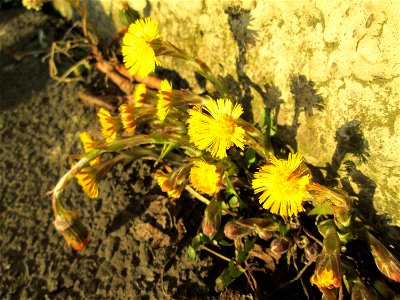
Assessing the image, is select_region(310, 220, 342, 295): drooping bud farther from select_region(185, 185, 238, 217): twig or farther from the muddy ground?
select_region(185, 185, 238, 217): twig

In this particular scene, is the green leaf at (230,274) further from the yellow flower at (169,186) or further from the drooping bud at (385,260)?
the drooping bud at (385,260)

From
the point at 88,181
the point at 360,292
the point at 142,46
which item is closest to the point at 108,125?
the point at 88,181

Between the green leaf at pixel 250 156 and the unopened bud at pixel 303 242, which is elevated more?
the green leaf at pixel 250 156

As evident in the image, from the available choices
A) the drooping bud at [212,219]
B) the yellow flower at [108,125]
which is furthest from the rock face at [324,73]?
the yellow flower at [108,125]

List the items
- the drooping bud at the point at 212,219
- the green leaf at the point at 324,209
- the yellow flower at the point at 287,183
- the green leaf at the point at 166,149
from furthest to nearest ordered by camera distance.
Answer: the green leaf at the point at 166,149
the drooping bud at the point at 212,219
the green leaf at the point at 324,209
the yellow flower at the point at 287,183

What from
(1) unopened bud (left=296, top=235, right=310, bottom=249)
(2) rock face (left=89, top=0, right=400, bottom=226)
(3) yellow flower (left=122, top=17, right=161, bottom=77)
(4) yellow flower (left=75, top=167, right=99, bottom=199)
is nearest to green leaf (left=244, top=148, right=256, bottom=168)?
(2) rock face (left=89, top=0, right=400, bottom=226)

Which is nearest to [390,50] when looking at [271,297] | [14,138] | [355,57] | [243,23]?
[355,57]

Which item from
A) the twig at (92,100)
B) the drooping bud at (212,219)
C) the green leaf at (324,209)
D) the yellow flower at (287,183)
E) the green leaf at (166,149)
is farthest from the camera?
the twig at (92,100)
